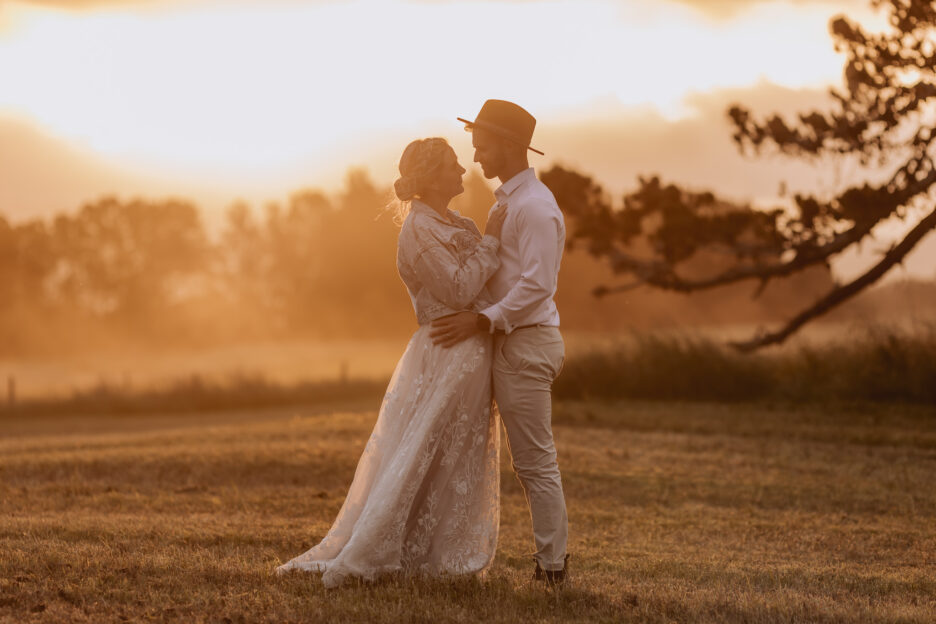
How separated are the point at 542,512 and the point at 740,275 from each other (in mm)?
11680

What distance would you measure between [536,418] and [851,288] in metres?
11.7

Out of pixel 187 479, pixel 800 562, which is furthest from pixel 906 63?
pixel 187 479

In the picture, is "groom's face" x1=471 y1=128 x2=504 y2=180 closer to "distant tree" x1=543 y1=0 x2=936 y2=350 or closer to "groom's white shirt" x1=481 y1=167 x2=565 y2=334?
"groom's white shirt" x1=481 y1=167 x2=565 y2=334

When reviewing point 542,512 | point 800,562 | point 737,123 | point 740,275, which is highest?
point 737,123

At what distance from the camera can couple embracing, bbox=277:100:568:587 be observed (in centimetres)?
566

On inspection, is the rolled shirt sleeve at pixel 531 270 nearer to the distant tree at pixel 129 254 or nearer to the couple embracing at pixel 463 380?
the couple embracing at pixel 463 380

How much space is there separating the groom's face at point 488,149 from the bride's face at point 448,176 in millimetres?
128

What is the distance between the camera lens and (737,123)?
15.4 m

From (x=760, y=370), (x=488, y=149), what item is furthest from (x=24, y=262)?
(x=488, y=149)

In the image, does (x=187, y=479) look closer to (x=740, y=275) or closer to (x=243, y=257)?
(x=740, y=275)

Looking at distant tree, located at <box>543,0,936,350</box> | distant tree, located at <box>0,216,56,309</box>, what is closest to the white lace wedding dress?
distant tree, located at <box>543,0,936,350</box>

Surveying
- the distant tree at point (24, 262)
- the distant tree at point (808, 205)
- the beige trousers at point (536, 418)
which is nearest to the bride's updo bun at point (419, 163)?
the beige trousers at point (536, 418)

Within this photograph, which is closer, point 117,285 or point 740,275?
point 740,275

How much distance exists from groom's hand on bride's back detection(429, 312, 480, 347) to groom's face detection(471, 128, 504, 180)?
82 cm
